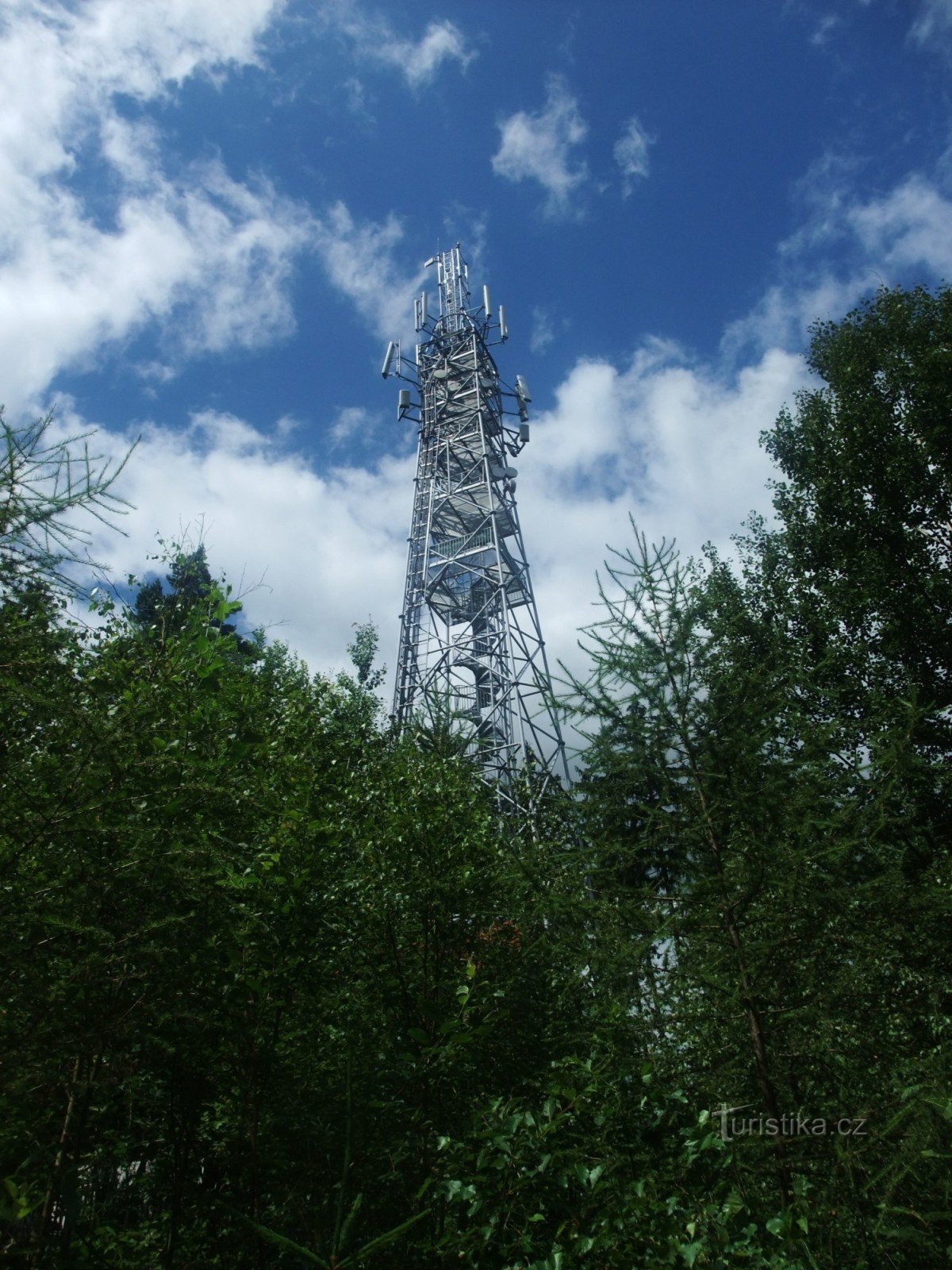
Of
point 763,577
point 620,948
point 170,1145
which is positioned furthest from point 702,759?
point 763,577

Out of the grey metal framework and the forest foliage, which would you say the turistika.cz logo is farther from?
the grey metal framework

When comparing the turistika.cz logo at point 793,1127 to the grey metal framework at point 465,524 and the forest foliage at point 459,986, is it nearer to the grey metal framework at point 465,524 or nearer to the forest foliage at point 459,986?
the forest foliage at point 459,986

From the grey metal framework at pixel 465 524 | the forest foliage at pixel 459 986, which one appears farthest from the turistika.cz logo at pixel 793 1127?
the grey metal framework at pixel 465 524

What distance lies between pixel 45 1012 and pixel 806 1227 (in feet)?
9.30

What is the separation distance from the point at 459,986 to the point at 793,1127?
6.10 ft

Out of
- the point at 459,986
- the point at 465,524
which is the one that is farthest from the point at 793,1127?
the point at 465,524

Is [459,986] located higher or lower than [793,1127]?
higher

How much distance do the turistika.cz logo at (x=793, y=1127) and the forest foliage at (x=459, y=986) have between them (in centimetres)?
2

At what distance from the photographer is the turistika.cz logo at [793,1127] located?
366 centimetres

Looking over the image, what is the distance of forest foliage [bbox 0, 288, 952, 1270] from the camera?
3094mm

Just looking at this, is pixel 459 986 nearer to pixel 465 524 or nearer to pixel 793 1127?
pixel 793 1127

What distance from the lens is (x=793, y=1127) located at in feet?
12.4

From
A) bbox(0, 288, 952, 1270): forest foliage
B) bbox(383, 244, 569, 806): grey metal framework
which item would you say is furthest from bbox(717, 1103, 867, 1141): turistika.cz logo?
bbox(383, 244, 569, 806): grey metal framework

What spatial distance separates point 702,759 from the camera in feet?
15.3
